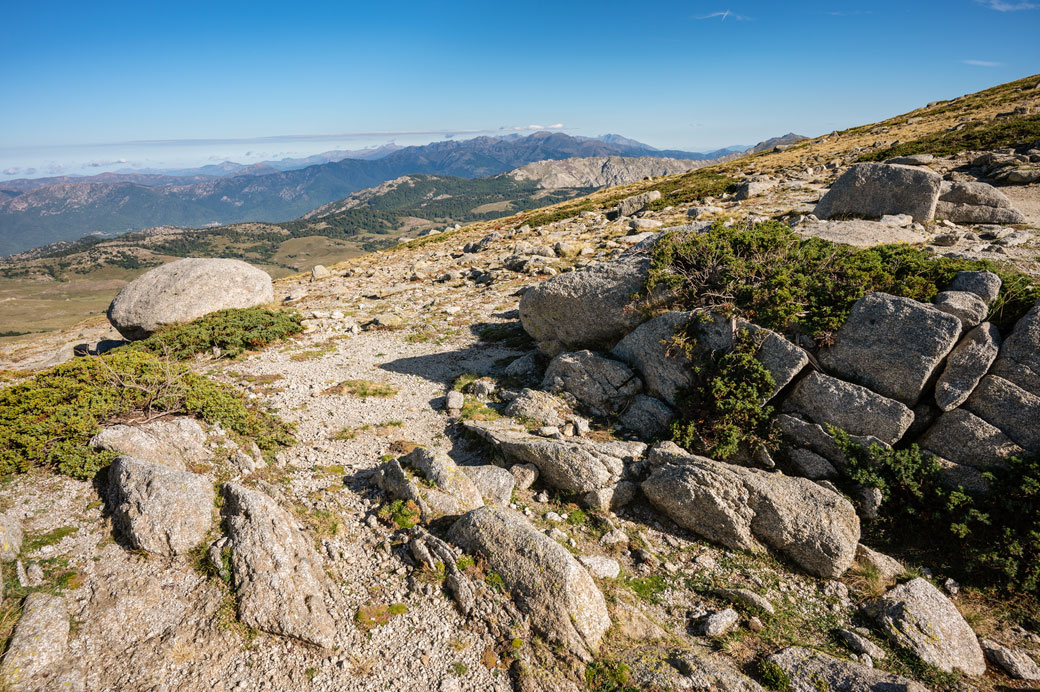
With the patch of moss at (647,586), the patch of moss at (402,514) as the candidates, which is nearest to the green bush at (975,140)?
the patch of moss at (647,586)

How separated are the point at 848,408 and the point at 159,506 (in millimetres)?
16204

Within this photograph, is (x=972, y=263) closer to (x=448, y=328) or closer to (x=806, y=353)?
(x=806, y=353)

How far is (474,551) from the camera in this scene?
29.8 ft

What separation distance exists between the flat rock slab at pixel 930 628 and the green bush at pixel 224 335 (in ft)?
81.3

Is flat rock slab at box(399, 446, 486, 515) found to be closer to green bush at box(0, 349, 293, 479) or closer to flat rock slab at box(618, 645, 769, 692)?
flat rock slab at box(618, 645, 769, 692)

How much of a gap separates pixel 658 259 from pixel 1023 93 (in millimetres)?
81567

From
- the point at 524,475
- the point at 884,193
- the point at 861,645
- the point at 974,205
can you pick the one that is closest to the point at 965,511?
the point at 861,645

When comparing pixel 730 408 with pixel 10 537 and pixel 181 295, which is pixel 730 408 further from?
pixel 181 295

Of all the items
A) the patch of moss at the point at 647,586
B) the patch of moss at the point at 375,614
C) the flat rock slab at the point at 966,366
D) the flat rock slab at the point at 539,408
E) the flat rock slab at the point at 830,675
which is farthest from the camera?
the flat rock slab at the point at 539,408

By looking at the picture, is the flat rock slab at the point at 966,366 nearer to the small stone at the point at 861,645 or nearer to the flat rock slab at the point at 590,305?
the small stone at the point at 861,645

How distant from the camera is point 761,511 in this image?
391 inches

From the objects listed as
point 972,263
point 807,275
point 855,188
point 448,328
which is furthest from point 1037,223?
point 448,328

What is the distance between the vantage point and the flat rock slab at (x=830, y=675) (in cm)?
680

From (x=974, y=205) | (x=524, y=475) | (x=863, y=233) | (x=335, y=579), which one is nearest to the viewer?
(x=335, y=579)
